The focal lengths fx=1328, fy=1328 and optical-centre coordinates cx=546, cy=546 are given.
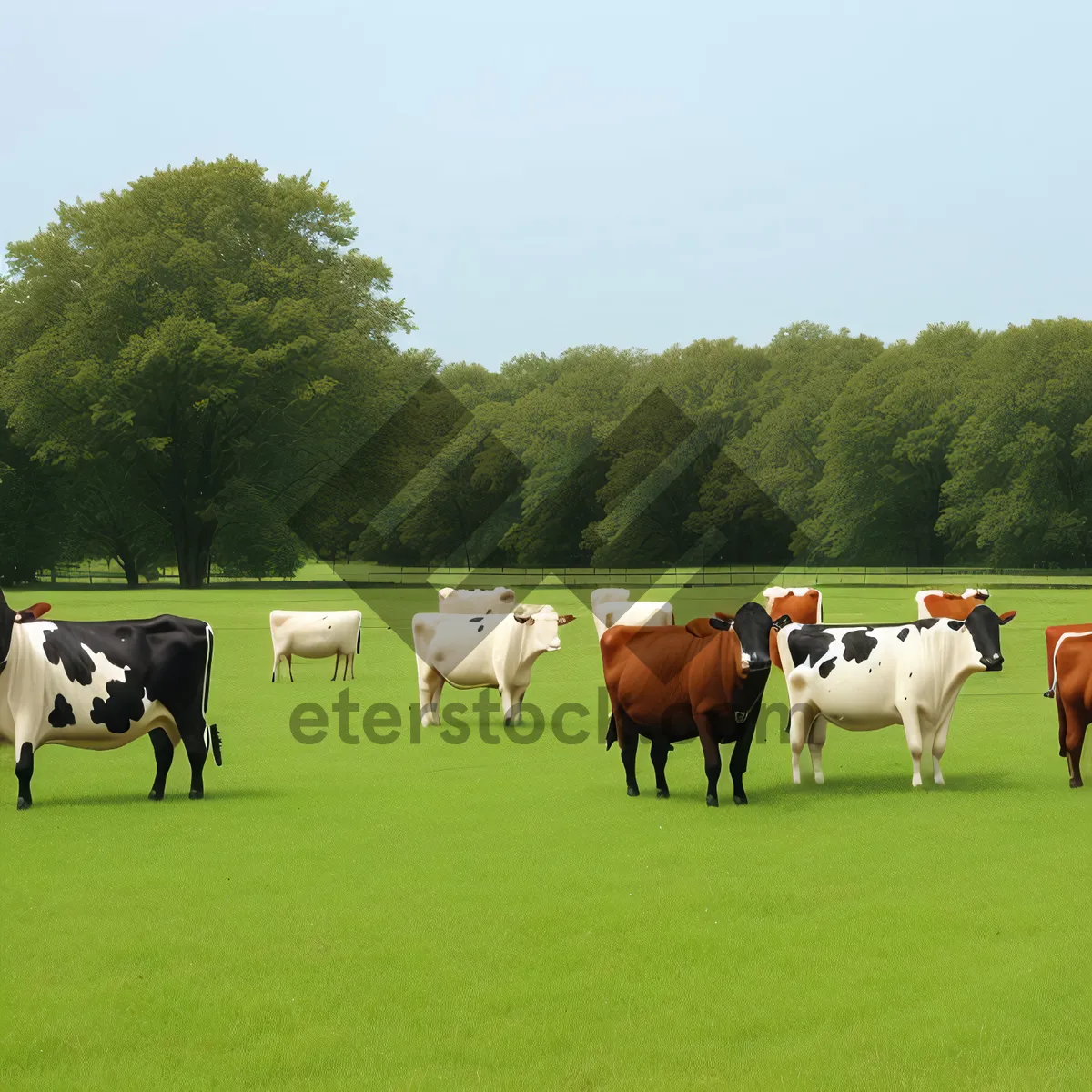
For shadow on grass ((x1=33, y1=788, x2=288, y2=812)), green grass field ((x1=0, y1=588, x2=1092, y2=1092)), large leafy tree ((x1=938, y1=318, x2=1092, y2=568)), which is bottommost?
green grass field ((x1=0, y1=588, x2=1092, y2=1092))

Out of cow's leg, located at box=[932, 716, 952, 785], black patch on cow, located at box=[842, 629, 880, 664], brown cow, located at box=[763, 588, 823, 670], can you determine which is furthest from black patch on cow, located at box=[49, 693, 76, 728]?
brown cow, located at box=[763, 588, 823, 670]

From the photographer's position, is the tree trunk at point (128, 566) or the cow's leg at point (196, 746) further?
the tree trunk at point (128, 566)

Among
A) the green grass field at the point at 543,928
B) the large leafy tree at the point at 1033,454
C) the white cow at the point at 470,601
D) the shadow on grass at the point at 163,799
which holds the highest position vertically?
the large leafy tree at the point at 1033,454

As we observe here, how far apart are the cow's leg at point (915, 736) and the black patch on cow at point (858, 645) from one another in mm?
643

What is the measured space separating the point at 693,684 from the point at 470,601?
1167 cm

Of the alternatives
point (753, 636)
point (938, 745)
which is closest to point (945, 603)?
point (938, 745)

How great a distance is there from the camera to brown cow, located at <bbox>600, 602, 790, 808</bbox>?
11.4m

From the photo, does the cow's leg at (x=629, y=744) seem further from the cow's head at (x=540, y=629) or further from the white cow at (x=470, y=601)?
the white cow at (x=470, y=601)

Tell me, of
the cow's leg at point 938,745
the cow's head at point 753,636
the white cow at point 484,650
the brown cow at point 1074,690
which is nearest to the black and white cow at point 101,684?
the cow's head at point 753,636

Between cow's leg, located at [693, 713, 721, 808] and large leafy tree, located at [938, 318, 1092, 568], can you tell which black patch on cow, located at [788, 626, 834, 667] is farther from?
large leafy tree, located at [938, 318, 1092, 568]

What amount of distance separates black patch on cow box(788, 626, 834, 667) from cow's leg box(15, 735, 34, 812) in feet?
22.5

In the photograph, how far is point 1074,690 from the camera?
1229cm

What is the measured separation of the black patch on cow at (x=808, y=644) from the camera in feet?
40.9

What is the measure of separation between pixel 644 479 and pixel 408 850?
72522mm
